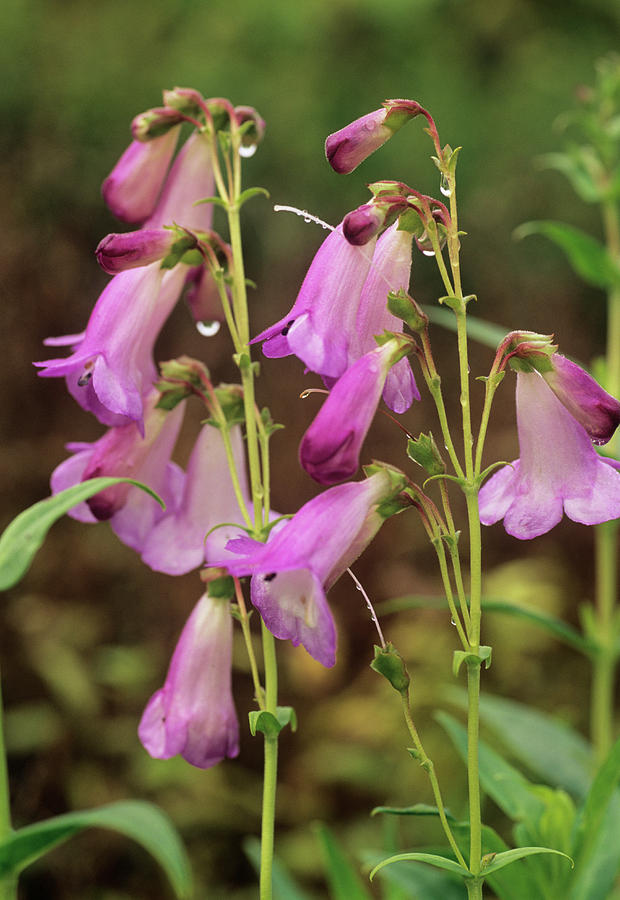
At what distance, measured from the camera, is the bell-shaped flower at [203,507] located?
1173 mm

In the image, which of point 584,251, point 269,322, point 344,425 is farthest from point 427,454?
point 269,322

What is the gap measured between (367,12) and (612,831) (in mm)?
3921

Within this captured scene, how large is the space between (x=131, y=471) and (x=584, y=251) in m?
1.04

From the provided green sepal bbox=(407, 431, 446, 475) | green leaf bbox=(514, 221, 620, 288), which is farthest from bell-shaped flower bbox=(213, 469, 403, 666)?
green leaf bbox=(514, 221, 620, 288)

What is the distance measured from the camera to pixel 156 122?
1152 millimetres

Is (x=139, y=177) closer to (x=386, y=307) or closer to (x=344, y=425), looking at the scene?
(x=386, y=307)

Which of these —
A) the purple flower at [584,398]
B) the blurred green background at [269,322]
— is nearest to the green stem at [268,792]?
the purple flower at [584,398]

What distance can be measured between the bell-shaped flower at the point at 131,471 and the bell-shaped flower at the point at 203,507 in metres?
0.03

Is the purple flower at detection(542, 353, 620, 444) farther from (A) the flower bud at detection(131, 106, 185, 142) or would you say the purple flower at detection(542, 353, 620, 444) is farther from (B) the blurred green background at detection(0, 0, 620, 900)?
(B) the blurred green background at detection(0, 0, 620, 900)

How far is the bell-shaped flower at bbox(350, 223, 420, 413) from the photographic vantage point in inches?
36.9

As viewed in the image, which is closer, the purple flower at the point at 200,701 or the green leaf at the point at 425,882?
the purple flower at the point at 200,701

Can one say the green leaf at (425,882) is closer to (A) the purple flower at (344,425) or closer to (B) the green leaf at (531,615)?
(B) the green leaf at (531,615)

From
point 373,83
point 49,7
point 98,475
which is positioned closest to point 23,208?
point 49,7

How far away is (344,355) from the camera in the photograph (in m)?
0.92
